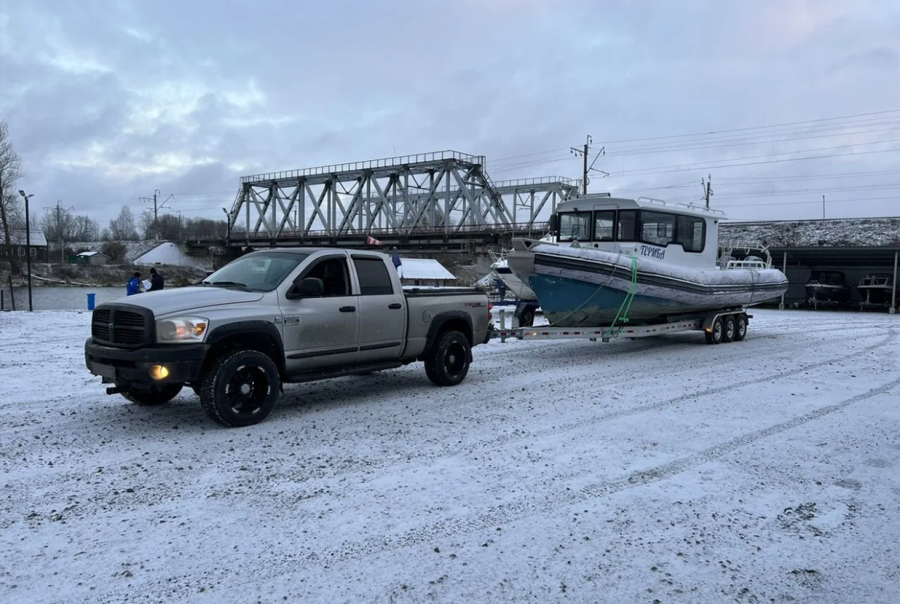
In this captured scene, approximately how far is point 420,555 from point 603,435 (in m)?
3.19

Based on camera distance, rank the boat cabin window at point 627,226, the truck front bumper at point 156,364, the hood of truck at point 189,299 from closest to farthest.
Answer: the truck front bumper at point 156,364 < the hood of truck at point 189,299 < the boat cabin window at point 627,226

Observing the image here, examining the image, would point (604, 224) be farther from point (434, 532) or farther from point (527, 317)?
point (434, 532)

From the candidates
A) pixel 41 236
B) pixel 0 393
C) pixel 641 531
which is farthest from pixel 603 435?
pixel 41 236

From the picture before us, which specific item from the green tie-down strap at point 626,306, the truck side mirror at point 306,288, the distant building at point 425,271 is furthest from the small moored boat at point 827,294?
the truck side mirror at point 306,288

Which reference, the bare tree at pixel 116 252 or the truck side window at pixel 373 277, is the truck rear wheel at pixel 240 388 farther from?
the bare tree at pixel 116 252

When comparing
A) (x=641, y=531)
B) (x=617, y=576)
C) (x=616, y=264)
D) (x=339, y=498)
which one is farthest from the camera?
(x=616, y=264)

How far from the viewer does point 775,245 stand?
3581cm

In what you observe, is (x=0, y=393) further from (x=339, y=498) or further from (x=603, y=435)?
(x=603, y=435)

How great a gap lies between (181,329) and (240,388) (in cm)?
85

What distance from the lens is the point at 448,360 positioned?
912 cm

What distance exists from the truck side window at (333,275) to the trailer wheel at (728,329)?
36.2 ft

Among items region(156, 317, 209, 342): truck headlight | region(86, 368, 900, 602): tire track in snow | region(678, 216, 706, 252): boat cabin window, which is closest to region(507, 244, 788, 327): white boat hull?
region(678, 216, 706, 252): boat cabin window

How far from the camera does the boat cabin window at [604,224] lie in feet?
45.3

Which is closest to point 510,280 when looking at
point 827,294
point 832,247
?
point 827,294
